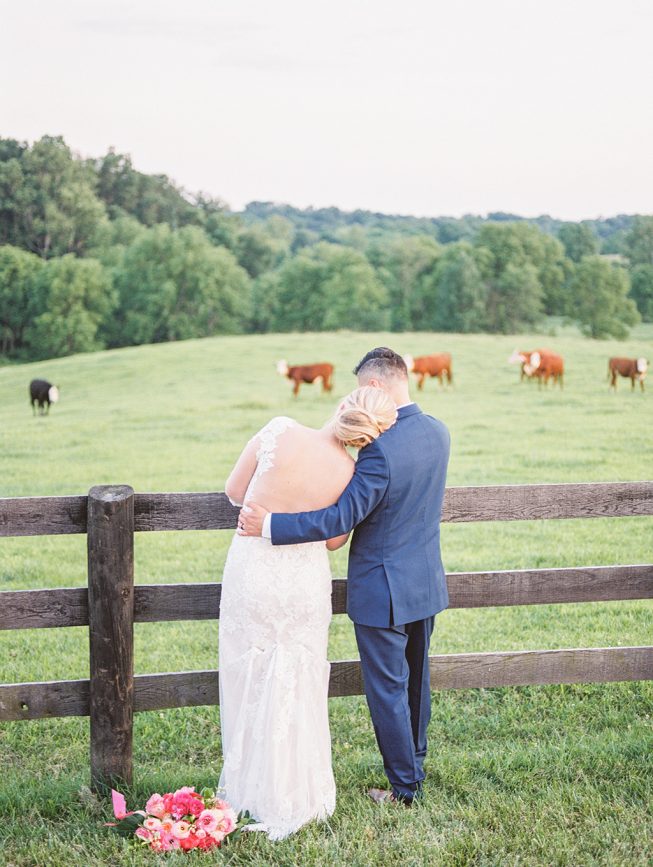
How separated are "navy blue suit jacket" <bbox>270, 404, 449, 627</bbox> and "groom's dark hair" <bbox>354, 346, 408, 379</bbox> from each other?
19 centimetres

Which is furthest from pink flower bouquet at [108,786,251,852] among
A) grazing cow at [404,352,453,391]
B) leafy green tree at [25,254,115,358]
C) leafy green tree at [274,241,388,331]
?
leafy green tree at [274,241,388,331]

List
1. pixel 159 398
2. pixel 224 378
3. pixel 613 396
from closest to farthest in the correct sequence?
pixel 613 396, pixel 159 398, pixel 224 378

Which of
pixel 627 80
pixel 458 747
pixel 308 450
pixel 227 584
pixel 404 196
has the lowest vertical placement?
pixel 458 747

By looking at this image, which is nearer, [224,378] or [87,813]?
[87,813]

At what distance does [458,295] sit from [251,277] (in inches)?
973

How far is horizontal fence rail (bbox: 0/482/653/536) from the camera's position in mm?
4613

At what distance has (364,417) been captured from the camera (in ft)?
13.8

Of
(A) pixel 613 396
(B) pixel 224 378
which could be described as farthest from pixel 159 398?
(A) pixel 613 396

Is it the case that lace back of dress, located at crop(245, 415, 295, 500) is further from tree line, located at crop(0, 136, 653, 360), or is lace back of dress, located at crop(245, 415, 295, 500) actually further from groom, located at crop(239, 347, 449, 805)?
tree line, located at crop(0, 136, 653, 360)

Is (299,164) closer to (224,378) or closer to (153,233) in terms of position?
(153,233)

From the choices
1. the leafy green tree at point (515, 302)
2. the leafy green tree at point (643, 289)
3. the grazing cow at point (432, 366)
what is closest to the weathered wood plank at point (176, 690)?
the grazing cow at point (432, 366)

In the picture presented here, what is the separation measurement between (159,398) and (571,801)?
29.0 meters

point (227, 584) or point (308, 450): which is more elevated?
point (308, 450)

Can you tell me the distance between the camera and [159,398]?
1284 inches
